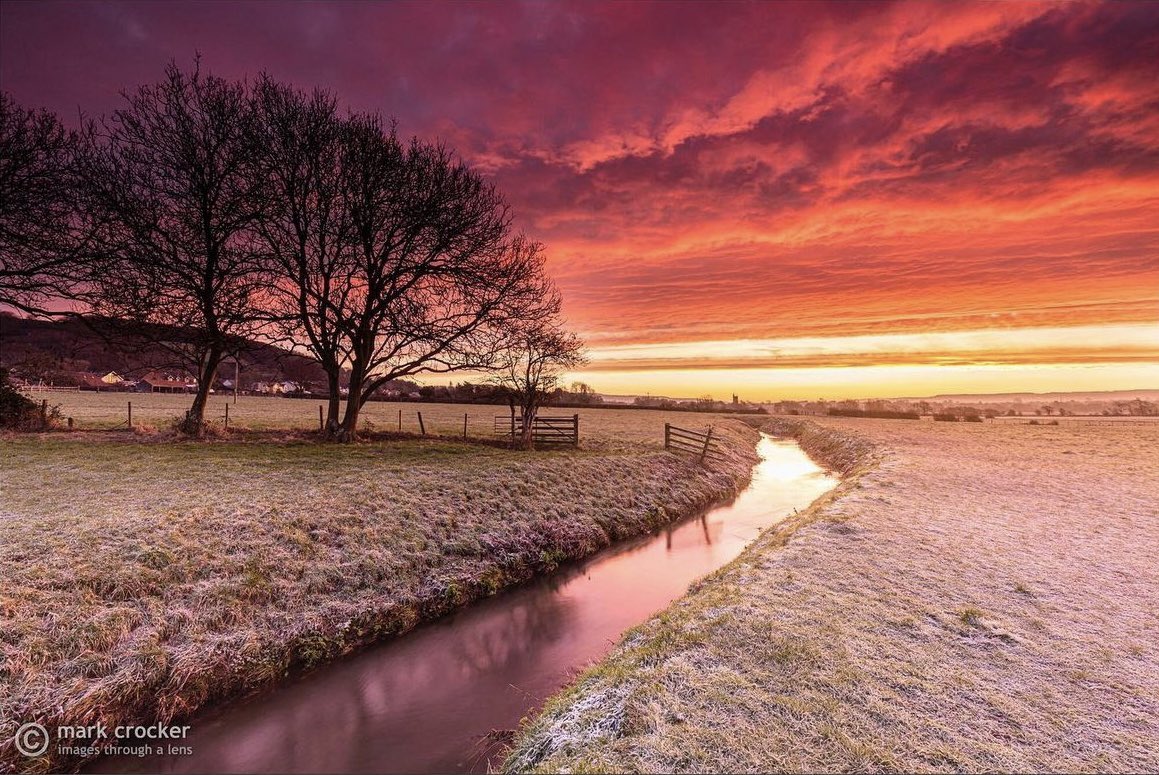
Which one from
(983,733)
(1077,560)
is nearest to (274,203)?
(983,733)

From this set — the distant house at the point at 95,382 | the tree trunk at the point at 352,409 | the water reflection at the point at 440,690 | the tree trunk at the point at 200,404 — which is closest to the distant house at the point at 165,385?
A: the distant house at the point at 95,382

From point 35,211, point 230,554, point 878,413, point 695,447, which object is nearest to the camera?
point 230,554

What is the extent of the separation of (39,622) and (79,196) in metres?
22.3

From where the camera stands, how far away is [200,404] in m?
23.3

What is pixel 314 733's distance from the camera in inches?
270

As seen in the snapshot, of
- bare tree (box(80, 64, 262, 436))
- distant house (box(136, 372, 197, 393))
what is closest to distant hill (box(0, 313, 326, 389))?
bare tree (box(80, 64, 262, 436))

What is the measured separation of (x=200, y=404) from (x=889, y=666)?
28249mm

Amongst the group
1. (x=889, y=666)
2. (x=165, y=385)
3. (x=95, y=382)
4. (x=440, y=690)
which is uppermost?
(x=95, y=382)

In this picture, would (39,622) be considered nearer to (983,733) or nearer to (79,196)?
(983,733)

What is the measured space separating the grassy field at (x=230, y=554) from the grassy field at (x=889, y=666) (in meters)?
5.07

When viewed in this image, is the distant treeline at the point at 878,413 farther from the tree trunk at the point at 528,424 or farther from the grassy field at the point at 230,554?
the grassy field at the point at 230,554

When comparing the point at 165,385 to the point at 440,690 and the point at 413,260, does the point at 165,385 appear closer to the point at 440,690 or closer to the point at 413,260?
the point at 413,260

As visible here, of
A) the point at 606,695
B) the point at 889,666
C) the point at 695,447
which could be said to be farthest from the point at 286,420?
the point at 889,666

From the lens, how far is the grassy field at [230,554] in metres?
6.85
